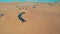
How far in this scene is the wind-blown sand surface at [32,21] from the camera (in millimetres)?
5699

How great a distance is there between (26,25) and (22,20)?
1.09 ft

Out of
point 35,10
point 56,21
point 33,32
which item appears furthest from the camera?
point 35,10

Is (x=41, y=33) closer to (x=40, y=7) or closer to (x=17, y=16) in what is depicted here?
(x=17, y=16)

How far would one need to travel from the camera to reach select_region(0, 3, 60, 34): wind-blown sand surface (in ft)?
18.7

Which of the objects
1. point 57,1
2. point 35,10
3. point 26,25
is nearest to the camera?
point 26,25

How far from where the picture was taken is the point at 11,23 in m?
6.10

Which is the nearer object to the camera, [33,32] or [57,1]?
[33,32]

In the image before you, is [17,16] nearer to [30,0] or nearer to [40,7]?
[40,7]

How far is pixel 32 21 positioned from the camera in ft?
20.6

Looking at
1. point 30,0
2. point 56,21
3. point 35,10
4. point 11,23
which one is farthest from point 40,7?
point 11,23

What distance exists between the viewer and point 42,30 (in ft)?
19.0

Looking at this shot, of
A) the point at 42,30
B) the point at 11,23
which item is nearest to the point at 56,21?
the point at 42,30

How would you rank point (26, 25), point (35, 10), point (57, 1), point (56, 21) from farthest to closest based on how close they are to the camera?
point (57, 1)
point (35, 10)
point (56, 21)
point (26, 25)

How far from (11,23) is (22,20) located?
43 cm
